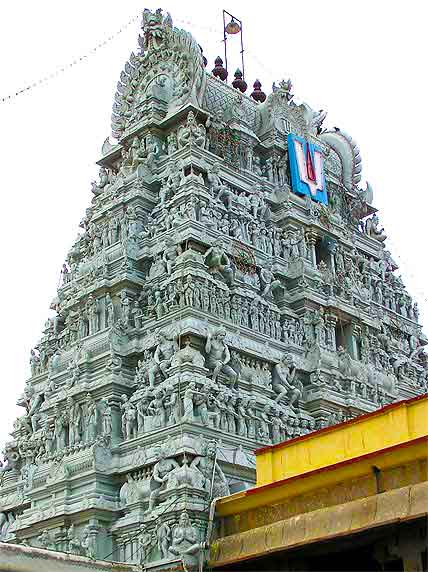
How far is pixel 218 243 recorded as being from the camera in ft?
81.5

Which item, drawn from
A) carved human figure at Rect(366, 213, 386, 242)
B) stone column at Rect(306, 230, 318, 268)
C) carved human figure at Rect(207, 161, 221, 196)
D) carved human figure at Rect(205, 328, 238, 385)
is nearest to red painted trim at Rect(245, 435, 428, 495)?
carved human figure at Rect(205, 328, 238, 385)

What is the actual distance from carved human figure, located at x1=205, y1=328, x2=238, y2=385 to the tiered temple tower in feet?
0.15

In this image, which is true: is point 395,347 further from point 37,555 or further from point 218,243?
point 37,555

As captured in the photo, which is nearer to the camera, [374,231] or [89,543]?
[89,543]

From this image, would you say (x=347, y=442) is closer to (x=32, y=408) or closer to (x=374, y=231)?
(x=32, y=408)

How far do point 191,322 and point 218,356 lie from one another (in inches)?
40.5

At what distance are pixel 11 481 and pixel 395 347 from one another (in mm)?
11893

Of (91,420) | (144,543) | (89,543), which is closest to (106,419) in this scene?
(91,420)

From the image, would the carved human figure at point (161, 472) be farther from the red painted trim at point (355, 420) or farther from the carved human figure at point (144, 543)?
the red painted trim at point (355, 420)

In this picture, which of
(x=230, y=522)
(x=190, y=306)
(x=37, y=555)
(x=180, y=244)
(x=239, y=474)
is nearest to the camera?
(x=37, y=555)

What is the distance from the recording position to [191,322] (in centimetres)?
2283

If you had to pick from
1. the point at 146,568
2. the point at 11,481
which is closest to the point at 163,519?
the point at 146,568

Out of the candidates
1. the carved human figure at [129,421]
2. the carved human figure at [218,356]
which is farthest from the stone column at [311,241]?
the carved human figure at [129,421]

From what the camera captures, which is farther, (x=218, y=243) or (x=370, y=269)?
(x=370, y=269)
